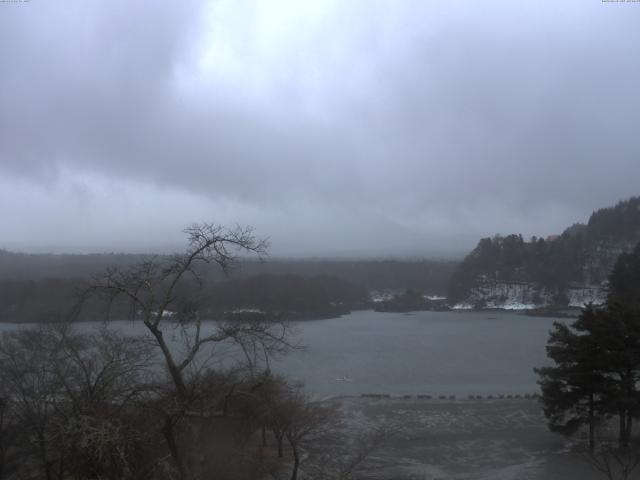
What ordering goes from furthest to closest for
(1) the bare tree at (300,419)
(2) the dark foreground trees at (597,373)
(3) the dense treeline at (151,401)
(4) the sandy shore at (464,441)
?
(2) the dark foreground trees at (597,373) → (4) the sandy shore at (464,441) → (1) the bare tree at (300,419) → (3) the dense treeline at (151,401)

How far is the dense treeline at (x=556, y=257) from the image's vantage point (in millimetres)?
40531

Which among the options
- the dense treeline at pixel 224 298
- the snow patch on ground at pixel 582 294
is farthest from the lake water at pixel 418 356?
the snow patch on ground at pixel 582 294

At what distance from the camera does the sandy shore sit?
29.9 feet

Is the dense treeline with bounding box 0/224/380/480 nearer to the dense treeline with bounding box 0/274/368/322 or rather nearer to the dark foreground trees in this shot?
the dark foreground trees

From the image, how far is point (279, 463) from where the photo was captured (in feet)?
29.8

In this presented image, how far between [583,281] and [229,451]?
128 ft

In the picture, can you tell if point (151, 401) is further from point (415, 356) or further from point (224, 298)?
point (415, 356)

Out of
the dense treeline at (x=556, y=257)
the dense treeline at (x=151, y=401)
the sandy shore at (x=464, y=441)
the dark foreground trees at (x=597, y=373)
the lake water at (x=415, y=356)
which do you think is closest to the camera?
the dense treeline at (x=151, y=401)

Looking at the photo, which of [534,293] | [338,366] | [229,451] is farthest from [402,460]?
[534,293]

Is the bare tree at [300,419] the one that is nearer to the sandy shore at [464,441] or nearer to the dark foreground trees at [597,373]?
the sandy shore at [464,441]

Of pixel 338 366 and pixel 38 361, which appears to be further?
pixel 338 366

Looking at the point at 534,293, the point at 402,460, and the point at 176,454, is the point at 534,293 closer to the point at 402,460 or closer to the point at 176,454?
the point at 402,460

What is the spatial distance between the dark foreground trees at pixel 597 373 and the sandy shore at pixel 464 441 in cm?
70

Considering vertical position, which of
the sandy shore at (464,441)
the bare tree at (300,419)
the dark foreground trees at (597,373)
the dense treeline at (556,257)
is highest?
the dense treeline at (556,257)
